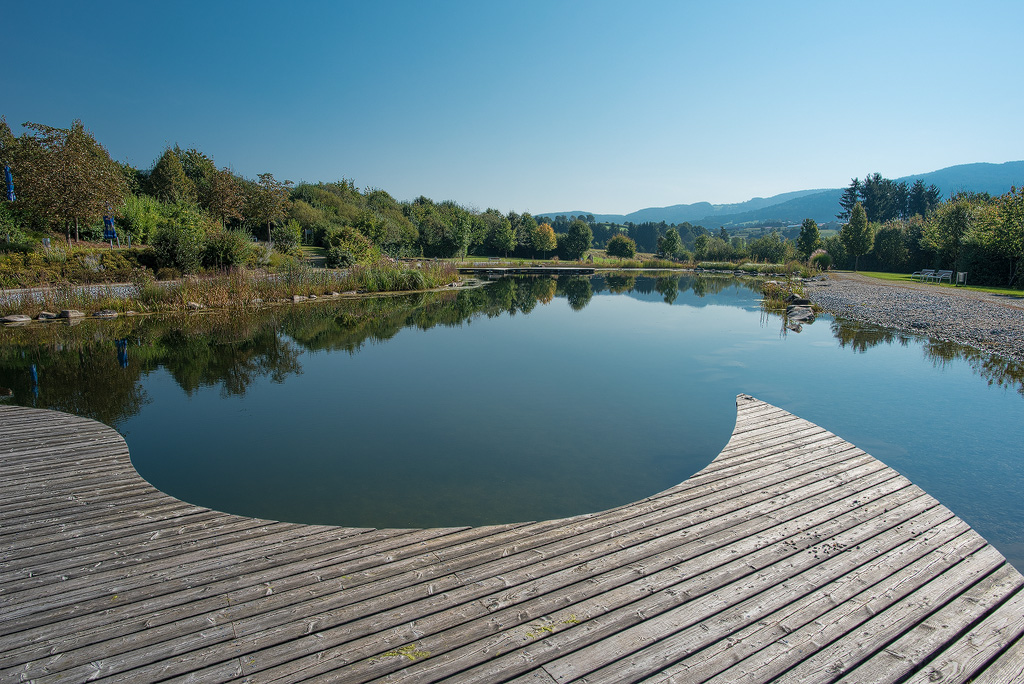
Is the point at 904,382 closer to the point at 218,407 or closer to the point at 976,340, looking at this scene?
the point at 976,340

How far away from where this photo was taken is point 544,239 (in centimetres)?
4312

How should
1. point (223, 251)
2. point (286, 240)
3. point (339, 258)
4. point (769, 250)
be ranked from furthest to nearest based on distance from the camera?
point (769, 250)
point (286, 240)
point (339, 258)
point (223, 251)

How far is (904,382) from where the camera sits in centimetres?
791

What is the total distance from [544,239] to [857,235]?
2253cm

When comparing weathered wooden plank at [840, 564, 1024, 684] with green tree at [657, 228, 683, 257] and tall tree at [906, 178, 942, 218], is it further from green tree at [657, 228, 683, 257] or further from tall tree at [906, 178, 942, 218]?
tall tree at [906, 178, 942, 218]

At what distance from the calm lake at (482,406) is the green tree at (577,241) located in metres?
32.0

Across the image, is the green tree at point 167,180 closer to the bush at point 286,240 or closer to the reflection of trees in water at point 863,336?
the bush at point 286,240

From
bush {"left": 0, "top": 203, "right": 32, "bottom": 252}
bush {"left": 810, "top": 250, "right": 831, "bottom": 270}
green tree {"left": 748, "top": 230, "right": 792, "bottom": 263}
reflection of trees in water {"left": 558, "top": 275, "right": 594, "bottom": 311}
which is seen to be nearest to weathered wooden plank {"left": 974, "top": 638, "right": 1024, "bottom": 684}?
reflection of trees in water {"left": 558, "top": 275, "right": 594, "bottom": 311}

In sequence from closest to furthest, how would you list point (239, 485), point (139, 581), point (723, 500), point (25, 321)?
point (139, 581)
point (723, 500)
point (239, 485)
point (25, 321)

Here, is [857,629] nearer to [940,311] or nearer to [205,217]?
Result: [940,311]

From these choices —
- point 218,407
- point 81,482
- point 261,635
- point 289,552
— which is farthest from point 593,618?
point 218,407

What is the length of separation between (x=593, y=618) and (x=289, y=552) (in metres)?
1.84

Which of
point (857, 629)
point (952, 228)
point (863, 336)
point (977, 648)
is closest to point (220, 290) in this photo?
point (857, 629)

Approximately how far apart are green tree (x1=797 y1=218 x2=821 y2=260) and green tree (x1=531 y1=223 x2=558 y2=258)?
62.2ft
